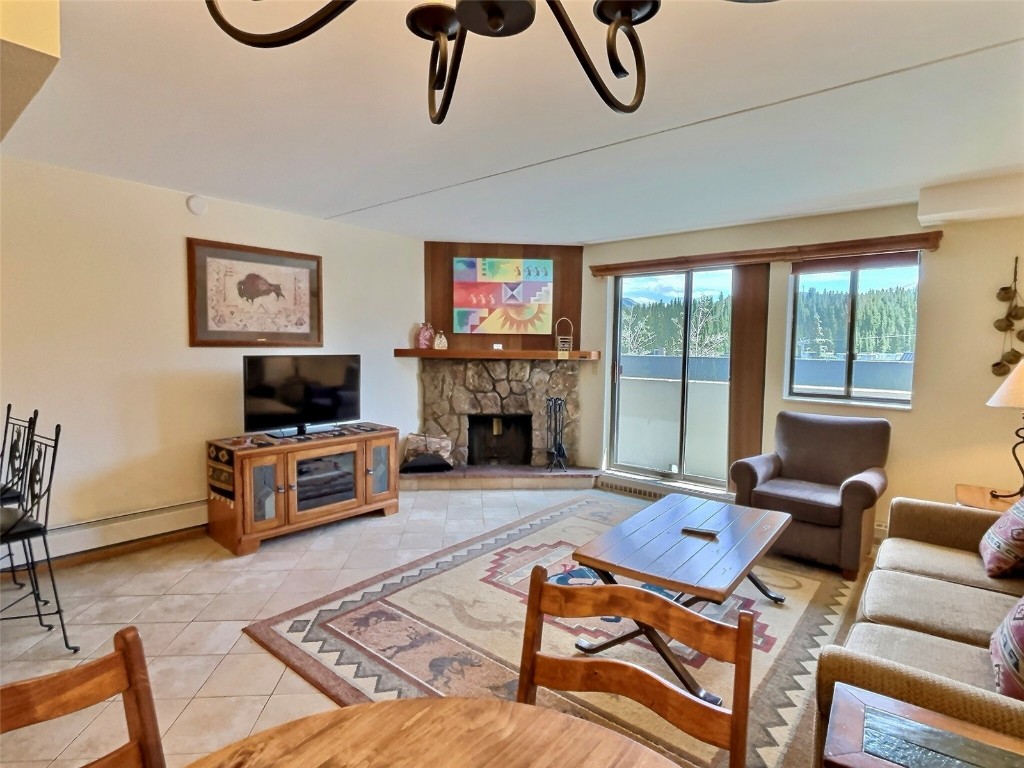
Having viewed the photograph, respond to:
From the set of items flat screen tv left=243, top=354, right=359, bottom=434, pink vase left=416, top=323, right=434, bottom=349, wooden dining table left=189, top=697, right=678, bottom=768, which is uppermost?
pink vase left=416, top=323, right=434, bottom=349

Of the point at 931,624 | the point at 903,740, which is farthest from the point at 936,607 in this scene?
the point at 903,740

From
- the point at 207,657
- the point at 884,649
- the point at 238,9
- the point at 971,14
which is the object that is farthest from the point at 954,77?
the point at 207,657

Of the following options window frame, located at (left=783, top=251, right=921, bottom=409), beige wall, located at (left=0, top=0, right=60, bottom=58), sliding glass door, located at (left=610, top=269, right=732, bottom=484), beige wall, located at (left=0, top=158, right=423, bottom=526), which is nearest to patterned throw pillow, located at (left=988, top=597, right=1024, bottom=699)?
window frame, located at (left=783, top=251, right=921, bottom=409)

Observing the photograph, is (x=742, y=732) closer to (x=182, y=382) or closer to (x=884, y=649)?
(x=884, y=649)

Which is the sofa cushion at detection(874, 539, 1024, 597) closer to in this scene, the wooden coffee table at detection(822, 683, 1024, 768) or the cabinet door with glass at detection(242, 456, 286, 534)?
the wooden coffee table at detection(822, 683, 1024, 768)

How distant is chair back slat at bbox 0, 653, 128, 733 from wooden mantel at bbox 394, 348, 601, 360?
4.23m

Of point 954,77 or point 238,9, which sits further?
point 954,77

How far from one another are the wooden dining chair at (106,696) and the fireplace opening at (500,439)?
183 inches

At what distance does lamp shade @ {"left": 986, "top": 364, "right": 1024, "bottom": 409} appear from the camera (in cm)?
247

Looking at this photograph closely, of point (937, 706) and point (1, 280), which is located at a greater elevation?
point (1, 280)

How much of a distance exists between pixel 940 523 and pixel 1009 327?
5.38 ft

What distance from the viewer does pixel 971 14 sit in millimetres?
1612

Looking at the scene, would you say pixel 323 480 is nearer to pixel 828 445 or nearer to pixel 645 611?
pixel 645 611

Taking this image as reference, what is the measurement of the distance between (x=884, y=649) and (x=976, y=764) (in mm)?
840
